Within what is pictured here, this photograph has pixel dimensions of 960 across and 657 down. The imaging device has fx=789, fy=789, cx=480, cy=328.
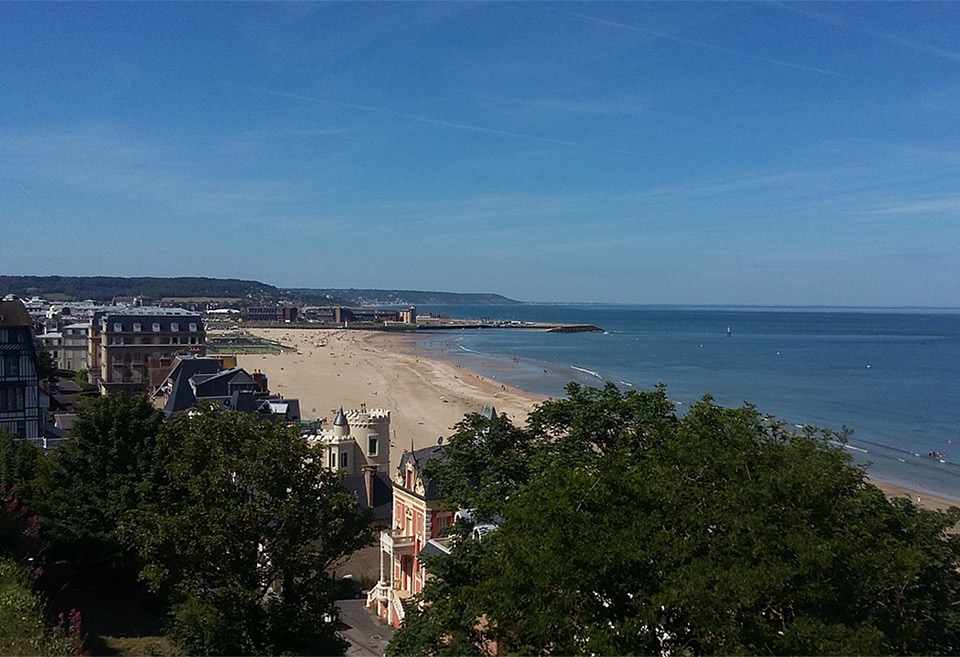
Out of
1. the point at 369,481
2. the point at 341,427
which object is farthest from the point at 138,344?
the point at 369,481

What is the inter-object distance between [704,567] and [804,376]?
9289 centimetres

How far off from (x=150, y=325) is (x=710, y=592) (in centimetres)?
6094

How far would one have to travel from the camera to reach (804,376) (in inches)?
3770

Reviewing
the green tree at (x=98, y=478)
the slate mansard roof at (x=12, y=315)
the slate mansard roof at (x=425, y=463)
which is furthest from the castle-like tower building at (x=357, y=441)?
the slate mansard roof at (x=12, y=315)

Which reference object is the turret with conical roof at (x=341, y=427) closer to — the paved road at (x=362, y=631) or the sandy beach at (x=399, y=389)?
the paved road at (x=362, y=631)

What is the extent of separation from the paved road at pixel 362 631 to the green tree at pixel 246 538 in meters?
6.47

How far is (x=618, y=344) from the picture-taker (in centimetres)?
15875

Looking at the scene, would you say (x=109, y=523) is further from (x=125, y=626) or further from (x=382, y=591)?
(x=382, y=591)

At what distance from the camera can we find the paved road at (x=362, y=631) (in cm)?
2184

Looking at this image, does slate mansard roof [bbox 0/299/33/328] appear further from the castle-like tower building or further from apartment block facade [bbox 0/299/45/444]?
the castle-like tower building

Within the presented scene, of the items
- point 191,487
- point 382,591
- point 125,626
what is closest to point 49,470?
point 125,626

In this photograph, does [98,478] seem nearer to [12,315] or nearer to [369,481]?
[369,481]

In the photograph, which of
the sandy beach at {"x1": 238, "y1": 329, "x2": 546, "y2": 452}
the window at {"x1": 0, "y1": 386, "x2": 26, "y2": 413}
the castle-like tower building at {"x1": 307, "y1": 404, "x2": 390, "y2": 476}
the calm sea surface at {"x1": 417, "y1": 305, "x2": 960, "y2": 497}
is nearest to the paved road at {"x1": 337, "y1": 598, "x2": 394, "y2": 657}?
the castle-like tower building at {"x1": 307, "y1": 404, "x2": 390, "y2": 476}

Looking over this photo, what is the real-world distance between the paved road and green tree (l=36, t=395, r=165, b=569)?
6454 millimetres
